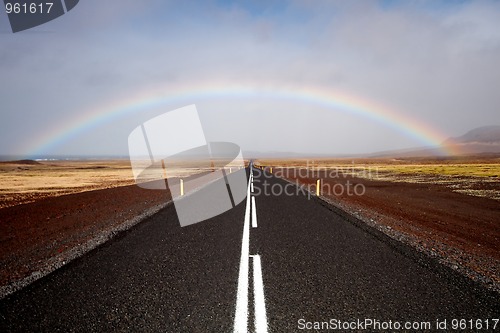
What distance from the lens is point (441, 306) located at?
3.92 meters

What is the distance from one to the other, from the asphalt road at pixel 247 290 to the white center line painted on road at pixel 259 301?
0.02m

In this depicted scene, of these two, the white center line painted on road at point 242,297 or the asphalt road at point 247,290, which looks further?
the asphalt road at point 247,290

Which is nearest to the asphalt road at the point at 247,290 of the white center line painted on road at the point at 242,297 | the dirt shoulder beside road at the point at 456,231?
the white center line painted on road at the point at 242,297

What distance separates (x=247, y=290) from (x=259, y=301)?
417mm

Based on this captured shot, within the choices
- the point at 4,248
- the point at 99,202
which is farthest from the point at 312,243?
the point at 99,202

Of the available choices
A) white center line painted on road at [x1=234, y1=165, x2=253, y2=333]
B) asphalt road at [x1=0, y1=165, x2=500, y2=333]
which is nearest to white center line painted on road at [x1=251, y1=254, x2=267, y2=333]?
asphalt road at [x1=0, y1=165, x2=500, y2=333]

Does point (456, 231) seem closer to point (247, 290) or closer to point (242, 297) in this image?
point (247, 290)

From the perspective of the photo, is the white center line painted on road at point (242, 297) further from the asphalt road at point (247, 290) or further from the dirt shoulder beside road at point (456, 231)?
the dirt shoulder beside road at point (456, 231)

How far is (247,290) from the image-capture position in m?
4.40

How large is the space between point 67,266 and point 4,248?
371 cm

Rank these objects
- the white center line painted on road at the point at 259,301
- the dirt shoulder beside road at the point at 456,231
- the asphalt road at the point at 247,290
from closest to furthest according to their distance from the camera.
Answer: the white center line painted on road at the point at 259,301
the asphalt road at the point at 247,290
the dirt shoulder beside road at the point at 456,231

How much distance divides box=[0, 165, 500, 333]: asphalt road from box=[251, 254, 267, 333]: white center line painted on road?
0.02 metres

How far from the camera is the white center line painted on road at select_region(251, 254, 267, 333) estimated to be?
135 inches

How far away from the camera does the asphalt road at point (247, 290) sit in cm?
→ 356
